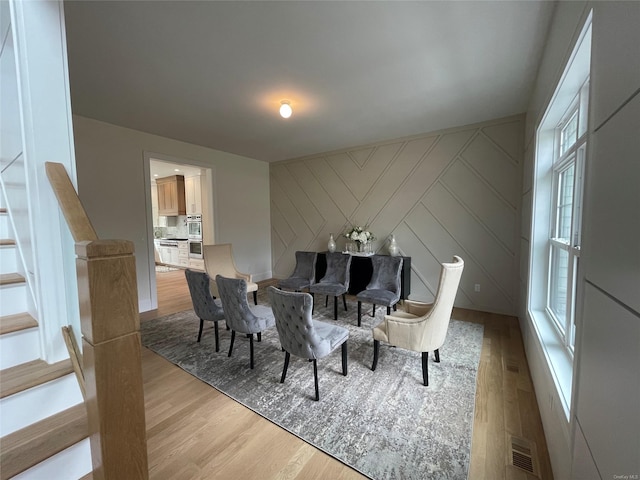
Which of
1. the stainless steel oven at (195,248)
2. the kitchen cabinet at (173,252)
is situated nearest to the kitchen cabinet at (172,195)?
the kitchen cabinet at (173,252)

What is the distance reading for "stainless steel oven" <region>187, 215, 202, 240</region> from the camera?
713 centimetres

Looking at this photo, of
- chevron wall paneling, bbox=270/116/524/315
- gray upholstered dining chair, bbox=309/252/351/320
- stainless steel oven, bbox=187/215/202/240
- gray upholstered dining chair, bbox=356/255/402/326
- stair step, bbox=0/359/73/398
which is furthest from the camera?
stainless steel oven, bbox=187/215/202/240

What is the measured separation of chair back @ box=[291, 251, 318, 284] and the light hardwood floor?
7.53 ft

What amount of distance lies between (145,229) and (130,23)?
300 centimetres

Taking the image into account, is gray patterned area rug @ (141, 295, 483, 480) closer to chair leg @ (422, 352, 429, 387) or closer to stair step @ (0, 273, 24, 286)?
chair leg @ (422, 352, 429, 387)

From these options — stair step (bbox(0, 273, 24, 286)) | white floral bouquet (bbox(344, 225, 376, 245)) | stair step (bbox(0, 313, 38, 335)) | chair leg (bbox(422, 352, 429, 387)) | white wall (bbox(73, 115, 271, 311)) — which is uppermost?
white wall (bbox(73, 115, 271, 311))

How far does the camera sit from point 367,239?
461 cm

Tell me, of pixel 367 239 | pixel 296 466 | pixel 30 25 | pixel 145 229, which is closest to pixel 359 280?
→ pixel 367 239

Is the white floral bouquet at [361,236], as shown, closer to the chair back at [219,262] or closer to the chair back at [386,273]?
the chair back at [386,273]

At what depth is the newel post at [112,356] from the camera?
2.49 feet

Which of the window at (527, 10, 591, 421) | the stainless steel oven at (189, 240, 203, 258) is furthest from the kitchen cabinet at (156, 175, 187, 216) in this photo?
the window at (527, 10, 591, 421)

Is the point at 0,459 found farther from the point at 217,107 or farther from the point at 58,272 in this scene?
the point at 217,107

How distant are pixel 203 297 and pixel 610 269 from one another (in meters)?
2.92

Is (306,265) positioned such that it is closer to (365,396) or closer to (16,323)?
(365,396)
